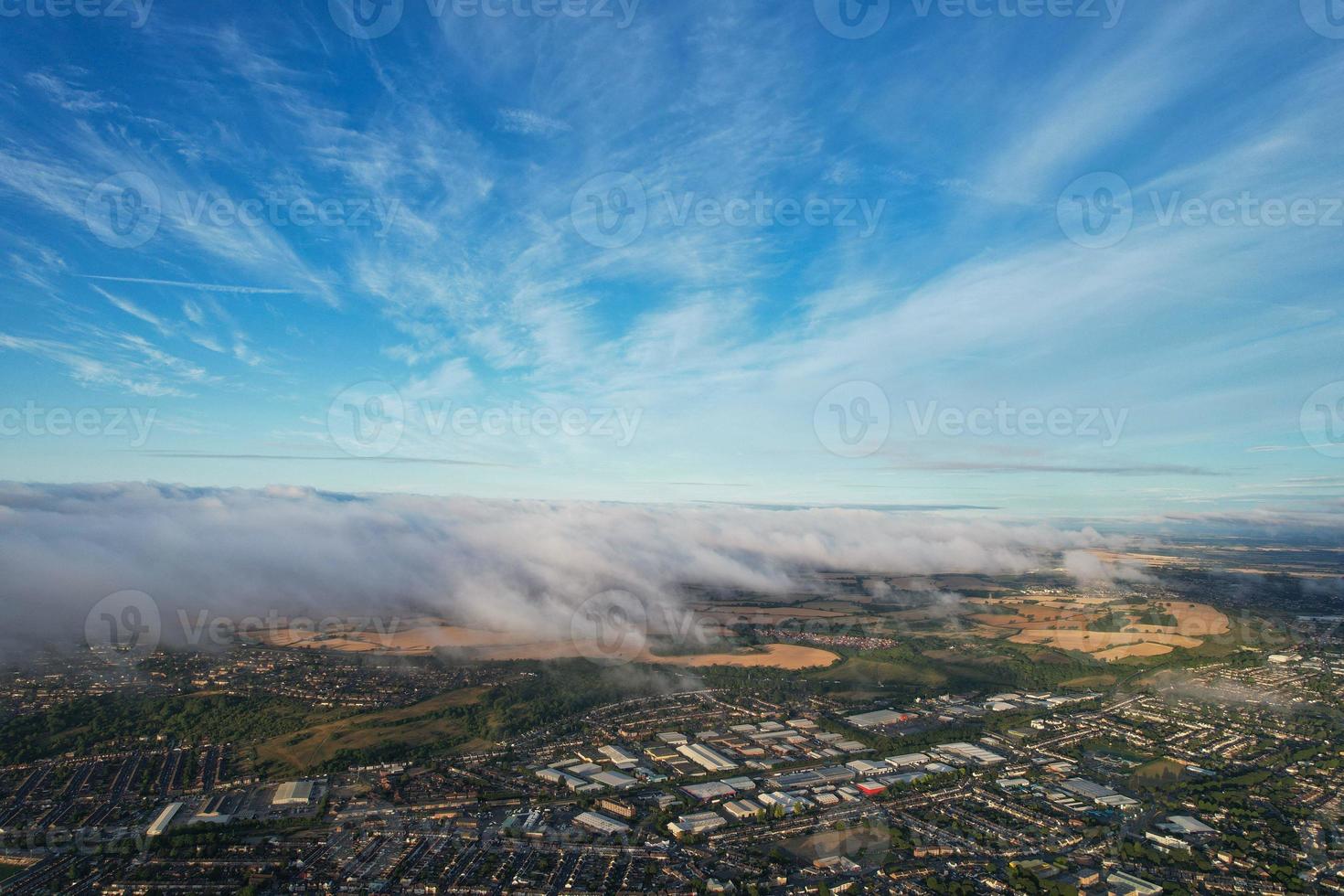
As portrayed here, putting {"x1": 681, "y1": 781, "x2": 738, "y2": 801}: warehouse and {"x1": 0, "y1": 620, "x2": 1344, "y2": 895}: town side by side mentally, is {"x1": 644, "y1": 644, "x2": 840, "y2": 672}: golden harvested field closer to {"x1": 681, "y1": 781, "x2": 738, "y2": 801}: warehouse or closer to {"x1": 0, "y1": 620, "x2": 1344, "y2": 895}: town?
{"x1": 0, "y1": 620, "x2": 1344, "y2": 895}: town

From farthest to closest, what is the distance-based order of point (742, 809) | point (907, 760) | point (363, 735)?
point (363, 735)
point (907, 760)
point (742, 809)

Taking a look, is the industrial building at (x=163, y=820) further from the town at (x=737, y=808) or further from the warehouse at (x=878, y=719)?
the warehouse at (x=878, y=719)

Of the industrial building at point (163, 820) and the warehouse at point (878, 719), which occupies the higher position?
the industrial building at point (163, 820)

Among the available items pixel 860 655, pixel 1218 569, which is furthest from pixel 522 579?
pixel 1218 569

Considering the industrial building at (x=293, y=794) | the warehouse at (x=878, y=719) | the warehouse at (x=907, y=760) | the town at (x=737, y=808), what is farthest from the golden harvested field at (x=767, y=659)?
the industrial building at (x=293, y=794)

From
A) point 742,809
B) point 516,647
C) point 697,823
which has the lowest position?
point 742,809

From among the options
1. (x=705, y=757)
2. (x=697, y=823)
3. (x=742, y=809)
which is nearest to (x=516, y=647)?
(x=705, y=757)

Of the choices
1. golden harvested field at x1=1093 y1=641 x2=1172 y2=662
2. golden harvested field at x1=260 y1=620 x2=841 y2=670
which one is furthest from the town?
golden harvested field at x1=1093 y1=641 x2=1172 y2=662

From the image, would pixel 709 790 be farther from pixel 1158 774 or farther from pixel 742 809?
pixel 1158 774

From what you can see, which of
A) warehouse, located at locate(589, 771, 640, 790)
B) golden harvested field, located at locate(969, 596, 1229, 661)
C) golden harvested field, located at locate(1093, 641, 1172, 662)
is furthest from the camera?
golden harvested field, located at locate(969, 596, 1229, 661)

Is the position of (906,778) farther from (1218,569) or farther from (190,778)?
(1218,569)

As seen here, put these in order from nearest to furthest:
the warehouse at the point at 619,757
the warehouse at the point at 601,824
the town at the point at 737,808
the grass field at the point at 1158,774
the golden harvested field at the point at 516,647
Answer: the town at the point at 737,808 < the warehouse at the point at 601,824 < the grass field at the point at 1158,774 < the warehouse at the point at 619,757 < the golden harvested field at the point at 516,647

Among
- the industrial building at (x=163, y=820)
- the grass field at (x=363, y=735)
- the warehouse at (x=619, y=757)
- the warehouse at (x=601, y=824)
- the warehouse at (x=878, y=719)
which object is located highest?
the industrial building at (x=163, y=820)
